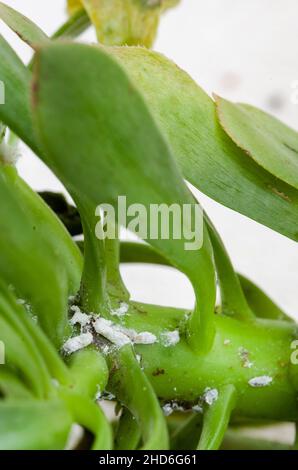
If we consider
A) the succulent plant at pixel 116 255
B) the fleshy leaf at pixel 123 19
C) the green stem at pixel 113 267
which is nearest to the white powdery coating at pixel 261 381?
the succulent plant at pixel 116 255

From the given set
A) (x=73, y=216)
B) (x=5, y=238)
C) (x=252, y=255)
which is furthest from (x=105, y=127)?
(x=252, y=255)

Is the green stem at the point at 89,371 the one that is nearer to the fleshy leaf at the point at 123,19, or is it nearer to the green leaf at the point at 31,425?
the green leaf at the point at 31,425

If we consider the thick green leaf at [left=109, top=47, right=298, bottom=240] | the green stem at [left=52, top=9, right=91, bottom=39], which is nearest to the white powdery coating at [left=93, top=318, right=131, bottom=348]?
the thick green leaf at [left=109, top=47, right=298, bottom=240]

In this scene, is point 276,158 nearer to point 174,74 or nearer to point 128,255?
point 174,74
